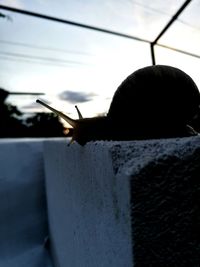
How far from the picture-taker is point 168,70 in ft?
3.03

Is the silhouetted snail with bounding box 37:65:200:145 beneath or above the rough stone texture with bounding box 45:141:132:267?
above

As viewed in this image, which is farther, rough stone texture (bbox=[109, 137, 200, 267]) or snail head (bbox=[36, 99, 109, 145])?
snail head (bbox=[36, 99, 109, 145])

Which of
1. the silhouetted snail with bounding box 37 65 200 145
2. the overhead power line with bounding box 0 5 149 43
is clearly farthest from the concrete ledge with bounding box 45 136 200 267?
the overhead power line with bounding box 0 5 149 43

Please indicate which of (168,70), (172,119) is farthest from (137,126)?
(168,70)

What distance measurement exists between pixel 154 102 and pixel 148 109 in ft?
0.12

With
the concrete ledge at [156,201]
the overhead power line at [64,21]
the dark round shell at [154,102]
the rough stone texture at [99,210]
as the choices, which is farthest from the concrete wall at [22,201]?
the concrete ledge at [156,201]

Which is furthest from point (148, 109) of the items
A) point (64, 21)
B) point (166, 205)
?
point (64, 21)

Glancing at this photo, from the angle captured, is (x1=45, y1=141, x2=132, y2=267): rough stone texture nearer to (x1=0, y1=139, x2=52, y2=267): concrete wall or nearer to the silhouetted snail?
the silhouetted snail

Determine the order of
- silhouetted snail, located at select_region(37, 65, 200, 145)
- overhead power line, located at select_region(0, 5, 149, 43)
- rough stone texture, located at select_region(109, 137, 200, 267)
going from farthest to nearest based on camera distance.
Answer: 1. overhead power line, located at select_region(0, 5, 149, 43)
2. silhouetted snail, located at select_region(37, 65, 200, 145)
3. rough stone texture, located at select_region(109, 137, 200, 267)

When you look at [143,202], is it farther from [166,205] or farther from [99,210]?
[99,210]

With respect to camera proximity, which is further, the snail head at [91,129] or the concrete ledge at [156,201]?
the snail head at [91,129]

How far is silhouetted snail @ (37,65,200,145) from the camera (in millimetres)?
813

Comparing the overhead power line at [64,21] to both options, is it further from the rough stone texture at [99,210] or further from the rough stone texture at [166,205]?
the rough stone texture at [166,205]

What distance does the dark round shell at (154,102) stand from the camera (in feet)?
2.68
